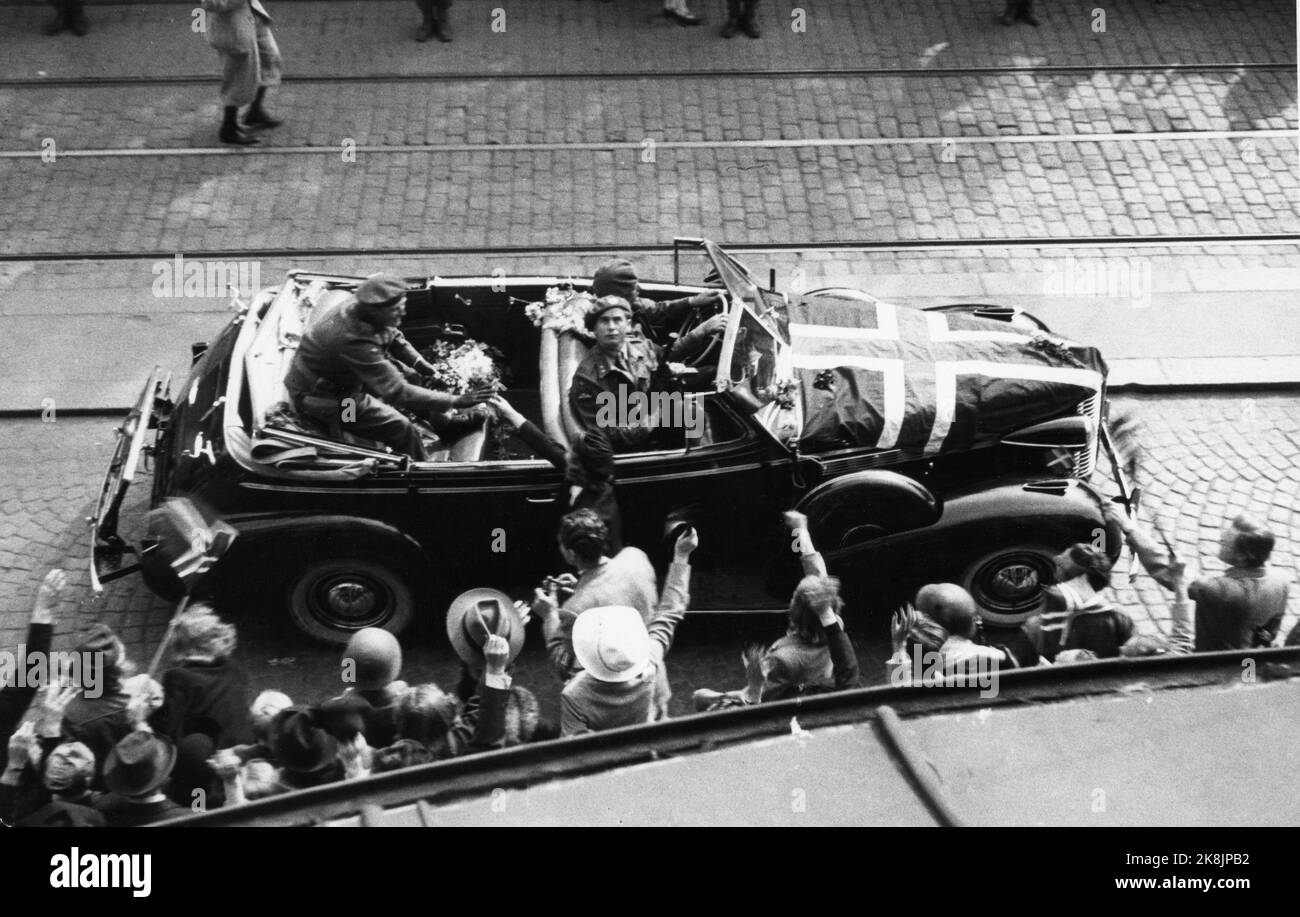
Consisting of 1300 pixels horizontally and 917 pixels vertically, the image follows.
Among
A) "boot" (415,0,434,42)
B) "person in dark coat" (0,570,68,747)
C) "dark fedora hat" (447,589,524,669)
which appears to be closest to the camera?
"dark fedora hat" (447,589,524,669)

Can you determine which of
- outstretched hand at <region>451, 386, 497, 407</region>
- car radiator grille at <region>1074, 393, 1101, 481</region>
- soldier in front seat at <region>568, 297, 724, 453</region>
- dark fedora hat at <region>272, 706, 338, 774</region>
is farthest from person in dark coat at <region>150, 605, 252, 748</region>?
car radiator grille at <region>1074, 393, 1101, 481</region>

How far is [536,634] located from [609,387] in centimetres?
153

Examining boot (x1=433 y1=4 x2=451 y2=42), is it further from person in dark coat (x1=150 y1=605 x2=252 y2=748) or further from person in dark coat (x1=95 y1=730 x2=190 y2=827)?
person in dark coat (x1=95 y1=730 x2=190 y2=827)

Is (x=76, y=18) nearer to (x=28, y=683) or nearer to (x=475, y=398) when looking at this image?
(x=475, y=398)

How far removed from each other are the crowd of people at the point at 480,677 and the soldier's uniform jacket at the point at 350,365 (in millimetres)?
1195

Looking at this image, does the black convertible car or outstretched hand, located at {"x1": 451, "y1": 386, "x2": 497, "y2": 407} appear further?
outstretched hand, located at {"x1": 451, "y1": 386, "x2": 497, "y2": 407}

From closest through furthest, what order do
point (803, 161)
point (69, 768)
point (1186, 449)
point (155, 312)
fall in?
point (69, 768)
point (1186, 449)
point (155, 312)
point (803, 161)

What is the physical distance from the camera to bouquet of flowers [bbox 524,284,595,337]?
286 inches
